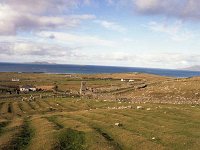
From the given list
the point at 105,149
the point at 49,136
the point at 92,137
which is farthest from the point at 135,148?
the point at 49,136

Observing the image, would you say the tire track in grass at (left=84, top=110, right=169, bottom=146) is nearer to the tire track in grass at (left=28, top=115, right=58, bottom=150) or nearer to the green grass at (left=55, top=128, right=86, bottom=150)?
the green grass at (left=55, top=128, right=86, bottom=150)

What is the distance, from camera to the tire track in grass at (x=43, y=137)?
3288cm

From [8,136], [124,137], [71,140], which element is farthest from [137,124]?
[8,136]

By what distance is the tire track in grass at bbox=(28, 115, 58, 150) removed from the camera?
3288cm

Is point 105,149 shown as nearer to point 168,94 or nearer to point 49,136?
point 49,136

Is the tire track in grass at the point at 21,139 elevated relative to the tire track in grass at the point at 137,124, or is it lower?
lower

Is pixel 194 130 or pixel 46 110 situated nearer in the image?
pixel 194 130

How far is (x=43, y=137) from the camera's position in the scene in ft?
118

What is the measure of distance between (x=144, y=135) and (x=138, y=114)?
637 inches

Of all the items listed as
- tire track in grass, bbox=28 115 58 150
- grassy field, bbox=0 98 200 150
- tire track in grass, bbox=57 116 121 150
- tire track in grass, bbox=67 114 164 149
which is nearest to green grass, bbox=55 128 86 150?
grassy field, bbox=0 98 200 150

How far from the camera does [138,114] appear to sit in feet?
177

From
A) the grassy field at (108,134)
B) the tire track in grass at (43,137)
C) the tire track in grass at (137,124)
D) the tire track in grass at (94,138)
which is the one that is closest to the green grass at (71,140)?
the grassy field at (108,134)

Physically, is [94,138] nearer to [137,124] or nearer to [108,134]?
[108,134]

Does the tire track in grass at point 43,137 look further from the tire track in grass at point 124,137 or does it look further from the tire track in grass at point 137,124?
the tire track in grass at point 137,124
